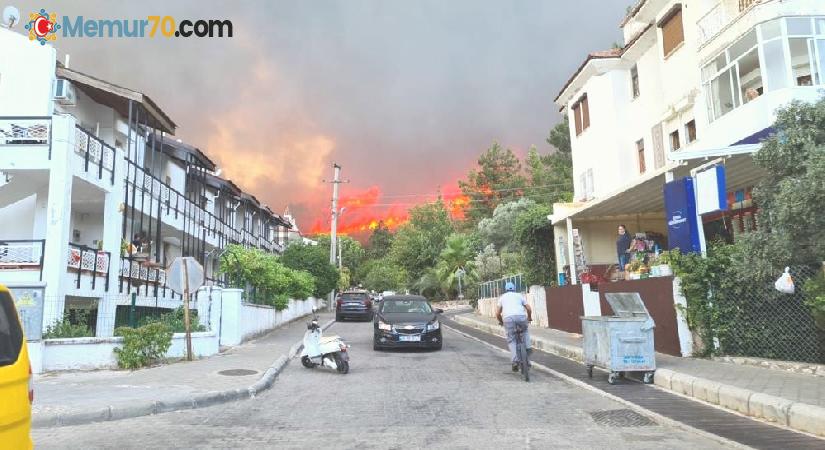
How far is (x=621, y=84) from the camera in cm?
2530

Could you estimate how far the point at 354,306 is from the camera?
2972cm

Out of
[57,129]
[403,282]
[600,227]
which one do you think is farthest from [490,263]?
[57,129]

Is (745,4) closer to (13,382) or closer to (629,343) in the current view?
(629,343)

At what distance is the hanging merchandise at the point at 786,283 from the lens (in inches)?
385

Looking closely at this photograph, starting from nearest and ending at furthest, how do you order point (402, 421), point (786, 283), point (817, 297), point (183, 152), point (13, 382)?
point (13, 382) → point (402, 421) → point (817, 297) → point (786, 283) → point (183, 152)

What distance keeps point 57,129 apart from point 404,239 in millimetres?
53158

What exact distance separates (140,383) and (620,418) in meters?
7.96

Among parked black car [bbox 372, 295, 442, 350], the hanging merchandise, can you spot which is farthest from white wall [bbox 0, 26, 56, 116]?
the hanging merchandise

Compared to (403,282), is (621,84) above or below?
above

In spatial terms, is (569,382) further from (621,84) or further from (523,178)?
(523,178)

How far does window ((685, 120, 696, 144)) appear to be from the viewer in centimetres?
2052

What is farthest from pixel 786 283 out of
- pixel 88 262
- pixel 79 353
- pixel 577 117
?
pixel 577 117

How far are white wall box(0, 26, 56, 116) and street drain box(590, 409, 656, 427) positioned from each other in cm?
1783

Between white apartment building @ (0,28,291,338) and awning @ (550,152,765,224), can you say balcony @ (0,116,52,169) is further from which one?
awning @ (550,152,765,224)
